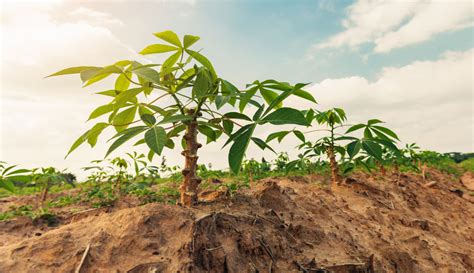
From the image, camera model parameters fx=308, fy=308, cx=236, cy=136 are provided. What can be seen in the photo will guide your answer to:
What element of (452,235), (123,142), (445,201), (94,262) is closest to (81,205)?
(94,262)

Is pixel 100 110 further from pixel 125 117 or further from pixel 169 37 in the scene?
pixel 169 37

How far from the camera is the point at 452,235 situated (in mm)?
3227

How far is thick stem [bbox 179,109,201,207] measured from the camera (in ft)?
6.56

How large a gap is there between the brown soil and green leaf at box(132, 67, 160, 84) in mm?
759

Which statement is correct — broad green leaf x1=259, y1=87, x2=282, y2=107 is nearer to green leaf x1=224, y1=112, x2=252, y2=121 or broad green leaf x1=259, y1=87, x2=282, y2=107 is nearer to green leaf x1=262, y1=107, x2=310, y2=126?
green leaf x1=224, y1=112, x2=252, y2=121

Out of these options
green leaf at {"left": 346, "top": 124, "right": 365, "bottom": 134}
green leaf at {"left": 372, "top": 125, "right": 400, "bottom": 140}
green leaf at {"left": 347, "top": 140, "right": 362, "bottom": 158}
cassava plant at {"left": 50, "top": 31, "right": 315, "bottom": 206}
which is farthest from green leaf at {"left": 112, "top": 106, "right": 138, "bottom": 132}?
green leaf at {"left": 372, "top": 125, "right": 400, "bottom": 140}

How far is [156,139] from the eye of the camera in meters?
1.43

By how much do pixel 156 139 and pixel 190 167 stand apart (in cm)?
61

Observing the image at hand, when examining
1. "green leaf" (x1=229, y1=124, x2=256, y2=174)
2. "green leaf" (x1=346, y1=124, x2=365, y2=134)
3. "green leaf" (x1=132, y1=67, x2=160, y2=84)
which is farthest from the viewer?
"green leaf" (x1=346, y1=124, x2=365, y2=134)

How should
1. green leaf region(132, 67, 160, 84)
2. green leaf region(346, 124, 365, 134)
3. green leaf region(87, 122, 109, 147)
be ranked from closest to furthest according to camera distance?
green leaf region(132, 67, 160, 84) < green leaf region(87, 122, 109, 147) < green leaf region(346, 124, 365, 134)

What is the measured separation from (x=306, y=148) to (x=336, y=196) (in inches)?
24.4

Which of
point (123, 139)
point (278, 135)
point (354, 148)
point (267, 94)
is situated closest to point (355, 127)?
point (354, 148)

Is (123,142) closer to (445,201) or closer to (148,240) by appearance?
(148,240)

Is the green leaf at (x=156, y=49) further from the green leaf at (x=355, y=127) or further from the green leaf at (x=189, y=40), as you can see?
the green leaf at (x=355, y=127)
